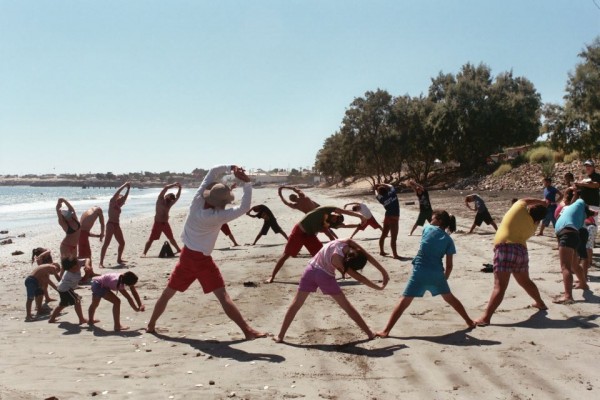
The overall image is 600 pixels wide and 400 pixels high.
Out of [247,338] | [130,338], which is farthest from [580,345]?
[130,338]

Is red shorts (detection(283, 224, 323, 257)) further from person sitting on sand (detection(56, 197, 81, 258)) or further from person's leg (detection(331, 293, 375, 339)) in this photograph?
person sitting on sand (detection(56, 197, 81, 258))

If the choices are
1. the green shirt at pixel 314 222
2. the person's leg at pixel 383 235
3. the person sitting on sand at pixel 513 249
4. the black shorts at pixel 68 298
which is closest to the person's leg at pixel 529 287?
the person sitting on sand at pixel 513 249

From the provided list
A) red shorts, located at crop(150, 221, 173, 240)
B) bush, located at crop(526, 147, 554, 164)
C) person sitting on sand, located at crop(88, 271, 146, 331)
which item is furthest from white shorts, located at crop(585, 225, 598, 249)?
bush, located at crop(526, 147, 554, 164)

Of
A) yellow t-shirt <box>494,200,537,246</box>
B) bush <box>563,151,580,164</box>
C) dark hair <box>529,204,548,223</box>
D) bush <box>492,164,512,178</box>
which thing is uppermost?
bush <box>563,151,580,164</box>

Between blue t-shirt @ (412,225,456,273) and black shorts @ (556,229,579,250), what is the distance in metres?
2.36

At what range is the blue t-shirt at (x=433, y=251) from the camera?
6.63 meters

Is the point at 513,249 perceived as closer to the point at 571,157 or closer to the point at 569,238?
the point at 569,238

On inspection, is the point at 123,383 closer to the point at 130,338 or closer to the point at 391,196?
the point at 130,338

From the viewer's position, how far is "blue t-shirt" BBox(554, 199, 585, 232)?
8.12 meters

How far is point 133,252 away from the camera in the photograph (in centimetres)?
1669

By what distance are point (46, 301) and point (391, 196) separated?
289 inches

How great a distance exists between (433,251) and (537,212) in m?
1.63

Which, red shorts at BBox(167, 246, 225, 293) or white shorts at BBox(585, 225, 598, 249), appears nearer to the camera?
red shorts at BBox(167, 246, 225, 293)

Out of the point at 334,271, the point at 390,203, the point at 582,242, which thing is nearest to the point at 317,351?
the point at 334,271
